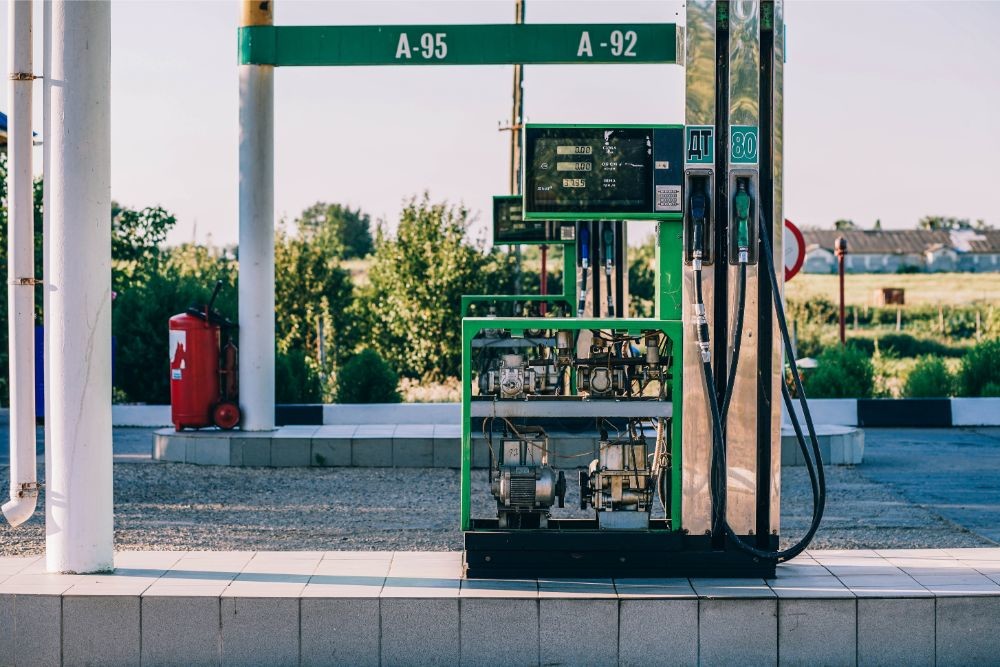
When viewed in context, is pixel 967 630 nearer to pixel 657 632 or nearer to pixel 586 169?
pixel 657 632

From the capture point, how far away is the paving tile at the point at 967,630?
5738 mm

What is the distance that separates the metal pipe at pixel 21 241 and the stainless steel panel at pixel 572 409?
1.98 m

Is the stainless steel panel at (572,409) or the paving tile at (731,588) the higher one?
the stainless steel panel at (572,409)

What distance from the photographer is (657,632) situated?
18.7 ft

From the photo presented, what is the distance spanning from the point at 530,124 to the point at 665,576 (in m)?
2.05

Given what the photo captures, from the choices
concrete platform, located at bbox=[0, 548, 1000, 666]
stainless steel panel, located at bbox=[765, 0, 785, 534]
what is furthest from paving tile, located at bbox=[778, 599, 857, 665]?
stainless steel panel, located at bbox=[765, 0, 785, 534]

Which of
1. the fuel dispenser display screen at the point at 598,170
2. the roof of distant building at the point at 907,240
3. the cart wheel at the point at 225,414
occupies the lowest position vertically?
the cart wheel at the point at 225,414

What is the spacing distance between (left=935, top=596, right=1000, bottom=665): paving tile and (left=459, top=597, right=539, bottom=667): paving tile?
166 centimetres

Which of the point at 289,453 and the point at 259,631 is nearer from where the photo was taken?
the point at 259,631

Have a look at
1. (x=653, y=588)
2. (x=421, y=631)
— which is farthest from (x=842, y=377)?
(x=421, y=631)

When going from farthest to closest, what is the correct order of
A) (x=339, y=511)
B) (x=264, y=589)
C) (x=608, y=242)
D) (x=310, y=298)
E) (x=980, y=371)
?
(x=310, y=298) → (x=980, y=371) → (x=608, y=242) → (x=339, y=511) → (x=264, y=589)

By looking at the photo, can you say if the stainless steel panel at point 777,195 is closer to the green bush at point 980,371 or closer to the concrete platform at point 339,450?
the concrete platform at point 339,450

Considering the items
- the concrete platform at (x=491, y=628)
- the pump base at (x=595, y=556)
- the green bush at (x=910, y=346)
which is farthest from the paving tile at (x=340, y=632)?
the green bush at (x=910, y=346)

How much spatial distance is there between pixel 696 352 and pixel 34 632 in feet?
9.84
